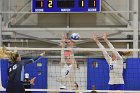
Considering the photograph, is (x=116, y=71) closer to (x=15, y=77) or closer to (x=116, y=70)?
(x=116, y=70)

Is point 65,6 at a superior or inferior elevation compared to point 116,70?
superior

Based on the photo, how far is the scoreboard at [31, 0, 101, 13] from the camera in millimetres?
13555

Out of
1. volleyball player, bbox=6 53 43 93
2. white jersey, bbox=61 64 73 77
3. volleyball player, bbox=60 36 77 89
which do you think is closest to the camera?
volleyball player, bbox=6 53 43 93

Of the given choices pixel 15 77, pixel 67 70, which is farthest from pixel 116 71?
pixel 15 77

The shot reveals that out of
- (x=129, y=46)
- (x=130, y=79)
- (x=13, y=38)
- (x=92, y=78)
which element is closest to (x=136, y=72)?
(x=130, y=79)

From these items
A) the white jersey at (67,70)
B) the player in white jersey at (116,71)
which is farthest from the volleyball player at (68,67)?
the player in white jersey at (116,71)

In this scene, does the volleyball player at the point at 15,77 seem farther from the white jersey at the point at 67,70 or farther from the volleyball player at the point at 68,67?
the white jersey at the point at 67,70

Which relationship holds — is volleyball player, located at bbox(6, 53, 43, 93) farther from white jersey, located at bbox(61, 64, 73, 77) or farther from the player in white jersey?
white jersey, located at bbox(61, 64, 73, 77)

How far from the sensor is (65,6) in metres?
13.7

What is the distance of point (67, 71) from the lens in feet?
31.5

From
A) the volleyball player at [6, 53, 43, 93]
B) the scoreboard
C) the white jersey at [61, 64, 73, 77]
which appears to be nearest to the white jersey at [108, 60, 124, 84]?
the white jersey at [61, 64, 73, 77]

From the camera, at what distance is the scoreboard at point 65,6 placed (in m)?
13.6

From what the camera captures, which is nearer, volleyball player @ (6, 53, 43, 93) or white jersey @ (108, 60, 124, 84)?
volleyball player @ (6, 53, 43, 93)

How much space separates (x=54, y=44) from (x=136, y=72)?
12.1 ft
